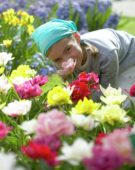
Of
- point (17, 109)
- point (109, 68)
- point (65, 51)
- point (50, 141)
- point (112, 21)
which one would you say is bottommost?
point (112, 21)

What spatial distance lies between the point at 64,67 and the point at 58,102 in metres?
0.66

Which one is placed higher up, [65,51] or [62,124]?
[62,124]

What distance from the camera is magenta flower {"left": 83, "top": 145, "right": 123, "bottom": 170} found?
112 centimetres

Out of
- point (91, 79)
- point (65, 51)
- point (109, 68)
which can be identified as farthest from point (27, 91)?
point (109, 68)

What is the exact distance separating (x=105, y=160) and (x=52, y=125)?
21cm

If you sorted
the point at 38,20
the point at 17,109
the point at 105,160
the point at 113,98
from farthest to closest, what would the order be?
1. the point at 38,20
2. the point at 113,98
3. the point at 17,109
4. the point at 105,160

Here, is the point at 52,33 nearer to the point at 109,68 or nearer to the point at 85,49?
the point at 85,49

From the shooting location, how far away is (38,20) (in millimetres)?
4926

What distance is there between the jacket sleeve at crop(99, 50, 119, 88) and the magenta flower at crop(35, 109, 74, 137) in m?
1.55

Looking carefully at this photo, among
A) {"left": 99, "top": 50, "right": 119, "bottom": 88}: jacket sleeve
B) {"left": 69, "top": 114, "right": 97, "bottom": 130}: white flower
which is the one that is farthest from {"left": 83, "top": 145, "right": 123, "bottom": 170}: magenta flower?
{"left": 99, "top": 50, "right": 119, "bottom": 88}: jacket sleeve

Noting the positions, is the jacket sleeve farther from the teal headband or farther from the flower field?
the teal headband

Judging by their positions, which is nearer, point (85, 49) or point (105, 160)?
point (105, 160)

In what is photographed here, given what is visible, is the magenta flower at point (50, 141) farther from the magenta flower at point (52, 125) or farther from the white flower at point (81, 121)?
the white flower at point (81, 121)

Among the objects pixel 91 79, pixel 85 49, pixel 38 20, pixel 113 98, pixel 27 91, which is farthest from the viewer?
pixel 38 20
